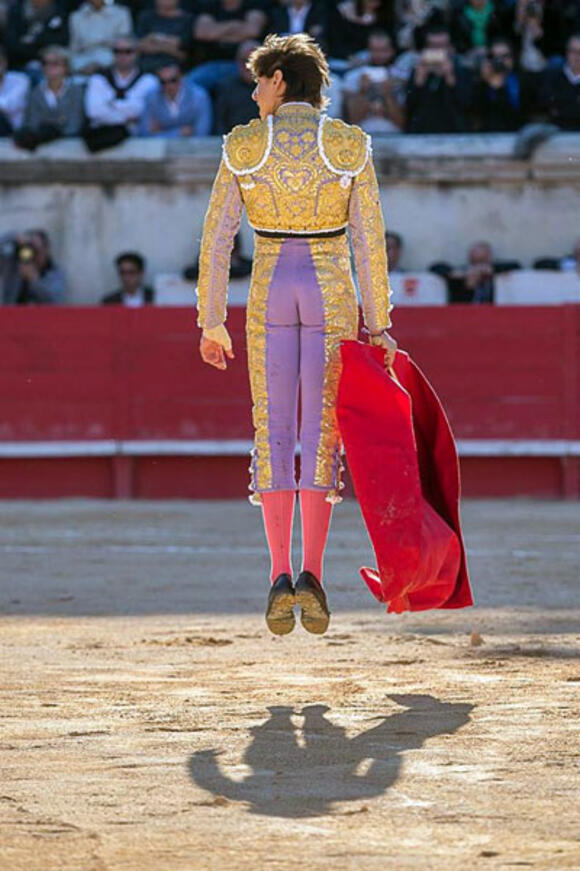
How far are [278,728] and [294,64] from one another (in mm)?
1515

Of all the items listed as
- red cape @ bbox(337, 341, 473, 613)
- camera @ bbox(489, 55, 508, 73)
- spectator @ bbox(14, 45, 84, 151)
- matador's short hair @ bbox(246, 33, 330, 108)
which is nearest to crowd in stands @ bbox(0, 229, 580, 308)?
spectator @ bbox(14, 45, 84, 151)

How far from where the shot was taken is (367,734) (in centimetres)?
352

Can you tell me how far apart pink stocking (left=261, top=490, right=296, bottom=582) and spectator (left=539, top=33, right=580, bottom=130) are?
6640 mm

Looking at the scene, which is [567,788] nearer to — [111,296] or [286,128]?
[286,128]

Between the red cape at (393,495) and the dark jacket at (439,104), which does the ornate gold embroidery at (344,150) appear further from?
the dark jacket at (439,104)

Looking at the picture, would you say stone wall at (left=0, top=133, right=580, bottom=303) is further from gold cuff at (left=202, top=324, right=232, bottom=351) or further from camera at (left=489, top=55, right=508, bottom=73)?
gold cuff at (left=202, top=324, right=232, bottom=351)

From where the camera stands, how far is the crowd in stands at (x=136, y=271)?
425 inches

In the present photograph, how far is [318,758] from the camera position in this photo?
3.30 m

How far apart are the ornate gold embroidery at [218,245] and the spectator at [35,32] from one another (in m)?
7.55

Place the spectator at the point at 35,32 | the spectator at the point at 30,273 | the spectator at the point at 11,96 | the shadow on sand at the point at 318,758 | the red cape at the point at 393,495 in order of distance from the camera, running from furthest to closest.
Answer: the spectator at the point at 35,32, the spectator at the point at 11,96, the spectator at the point at 30,273, the red cape at the point at 393,495, the shadow on sand at the point at 318,758

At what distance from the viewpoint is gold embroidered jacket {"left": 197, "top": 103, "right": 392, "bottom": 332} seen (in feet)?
13.9

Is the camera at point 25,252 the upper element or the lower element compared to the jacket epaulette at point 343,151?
upper

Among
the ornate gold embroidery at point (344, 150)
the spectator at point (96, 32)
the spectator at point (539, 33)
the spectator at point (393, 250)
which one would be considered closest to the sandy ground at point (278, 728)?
the ornate gold embroidery at point (344, 150)

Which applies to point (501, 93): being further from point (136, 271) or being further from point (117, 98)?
point (136, 271)
